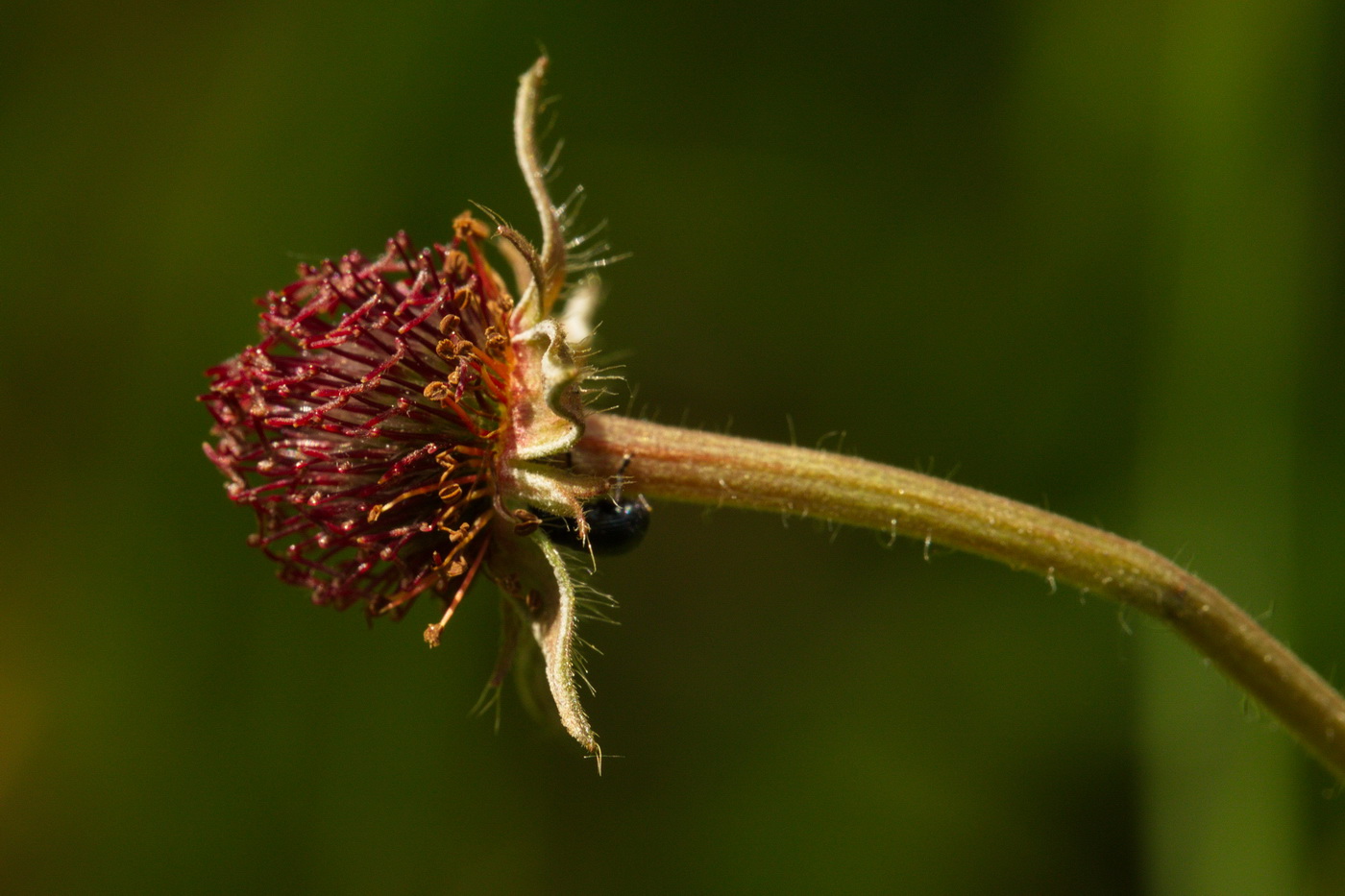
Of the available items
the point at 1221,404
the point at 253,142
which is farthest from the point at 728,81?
the point at 1221,404

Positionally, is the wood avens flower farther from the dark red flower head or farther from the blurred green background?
the blurred green background

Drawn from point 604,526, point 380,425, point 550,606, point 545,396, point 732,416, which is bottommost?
point 550,606

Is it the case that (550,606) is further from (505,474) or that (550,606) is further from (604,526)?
(505,474)

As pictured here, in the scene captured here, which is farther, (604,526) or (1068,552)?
(604,526)

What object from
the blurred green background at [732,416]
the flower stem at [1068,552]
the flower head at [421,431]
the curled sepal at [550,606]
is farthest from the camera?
the blurred green background at [732,416]

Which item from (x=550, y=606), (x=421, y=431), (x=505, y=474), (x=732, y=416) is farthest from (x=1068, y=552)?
(x=732, y=416)

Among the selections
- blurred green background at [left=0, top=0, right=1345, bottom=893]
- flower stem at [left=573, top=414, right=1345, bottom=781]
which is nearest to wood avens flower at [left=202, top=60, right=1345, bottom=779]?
flower stem at [left=573, top=414, right=1345, bottom=781]

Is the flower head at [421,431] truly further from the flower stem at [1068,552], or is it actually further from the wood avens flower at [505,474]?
the flower stem at [1068,552]

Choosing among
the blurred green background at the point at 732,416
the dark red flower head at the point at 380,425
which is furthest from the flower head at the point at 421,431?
the blurred green background at the point at 732,416
